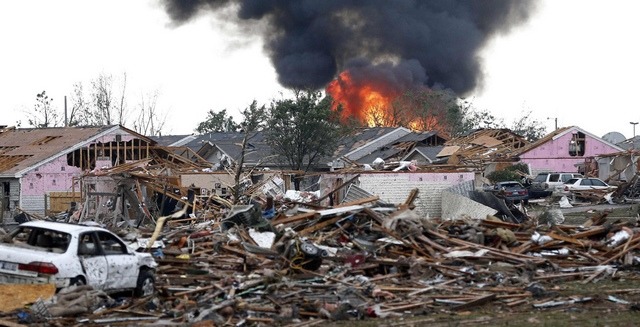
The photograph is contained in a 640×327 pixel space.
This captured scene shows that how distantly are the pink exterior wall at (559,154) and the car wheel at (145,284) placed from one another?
49555mm

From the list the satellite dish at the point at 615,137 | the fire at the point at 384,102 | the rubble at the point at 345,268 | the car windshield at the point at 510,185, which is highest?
the fire at the point at 384,102

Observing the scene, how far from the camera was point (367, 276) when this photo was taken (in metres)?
18.2

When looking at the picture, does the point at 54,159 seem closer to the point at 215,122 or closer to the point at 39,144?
the point at 39,144

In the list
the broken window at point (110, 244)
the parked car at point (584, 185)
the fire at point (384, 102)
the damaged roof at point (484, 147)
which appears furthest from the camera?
the fire at point (384, 102)

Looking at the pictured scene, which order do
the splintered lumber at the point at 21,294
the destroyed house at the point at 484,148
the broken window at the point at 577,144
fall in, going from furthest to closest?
1. the broken window at the point at 577,144
2. the destroyed house at the point at 484,148
3. the splintered lumber at the point at 21,294

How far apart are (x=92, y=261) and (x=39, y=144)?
42825 mm

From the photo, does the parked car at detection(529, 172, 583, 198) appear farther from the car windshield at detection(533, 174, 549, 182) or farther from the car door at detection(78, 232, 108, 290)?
the car door at detection(78, 232, 108, 290)

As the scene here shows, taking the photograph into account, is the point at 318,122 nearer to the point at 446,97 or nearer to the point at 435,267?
the point at 446,97

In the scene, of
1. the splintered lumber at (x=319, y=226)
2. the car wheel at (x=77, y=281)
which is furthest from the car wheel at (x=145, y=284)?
the splintered lumber at (x=319, y=226)

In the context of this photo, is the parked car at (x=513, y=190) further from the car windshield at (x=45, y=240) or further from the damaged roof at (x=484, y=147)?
the car windshield at (x=45, y=240)

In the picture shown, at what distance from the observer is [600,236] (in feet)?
72.2

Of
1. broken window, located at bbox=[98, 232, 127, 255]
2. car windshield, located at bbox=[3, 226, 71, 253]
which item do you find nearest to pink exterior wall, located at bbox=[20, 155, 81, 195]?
broken window, located at bbox=[98, 232, 127, 255]

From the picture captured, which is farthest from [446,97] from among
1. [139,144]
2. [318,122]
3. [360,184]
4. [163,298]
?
[163,298]

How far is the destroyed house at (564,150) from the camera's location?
63.7m
